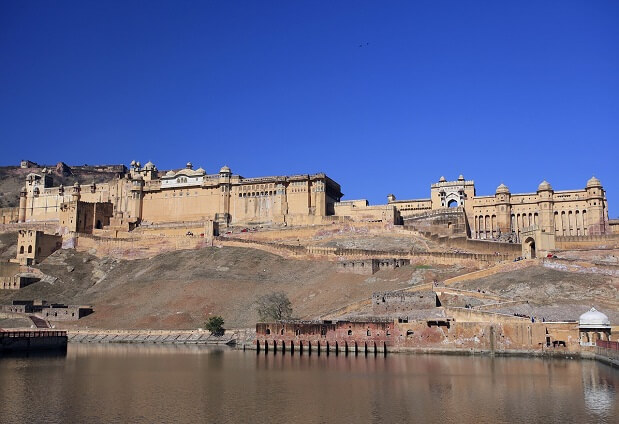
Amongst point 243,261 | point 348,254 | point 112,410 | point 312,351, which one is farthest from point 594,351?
point 243,261

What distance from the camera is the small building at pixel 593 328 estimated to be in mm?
42312

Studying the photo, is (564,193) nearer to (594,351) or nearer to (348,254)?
(348,254)

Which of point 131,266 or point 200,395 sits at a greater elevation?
point 131,266

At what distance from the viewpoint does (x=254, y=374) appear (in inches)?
1531

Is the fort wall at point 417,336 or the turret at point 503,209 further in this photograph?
the turret at point 503,209

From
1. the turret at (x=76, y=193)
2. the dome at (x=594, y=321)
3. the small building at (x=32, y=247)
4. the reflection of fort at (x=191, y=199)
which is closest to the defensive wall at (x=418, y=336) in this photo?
the dome at (x=594, y=321)

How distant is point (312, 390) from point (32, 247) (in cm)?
6692

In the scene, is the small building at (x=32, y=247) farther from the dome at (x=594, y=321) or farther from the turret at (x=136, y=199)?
the dome at (x=594, y=321)

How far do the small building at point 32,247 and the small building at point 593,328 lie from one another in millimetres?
68733

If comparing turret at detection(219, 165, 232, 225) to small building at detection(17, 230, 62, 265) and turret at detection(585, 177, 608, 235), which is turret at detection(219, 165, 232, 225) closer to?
small building at detection(17, 230, 62, 265)

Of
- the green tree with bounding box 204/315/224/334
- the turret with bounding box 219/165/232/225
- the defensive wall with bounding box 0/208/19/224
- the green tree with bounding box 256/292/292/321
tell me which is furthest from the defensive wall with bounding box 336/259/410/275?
the defensive wall with bounding box 0/208/19/224

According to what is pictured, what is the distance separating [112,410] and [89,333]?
38.5 metres

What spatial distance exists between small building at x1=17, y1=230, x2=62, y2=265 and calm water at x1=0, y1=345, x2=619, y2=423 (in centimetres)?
4503

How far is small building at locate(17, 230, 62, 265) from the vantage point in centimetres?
8806
